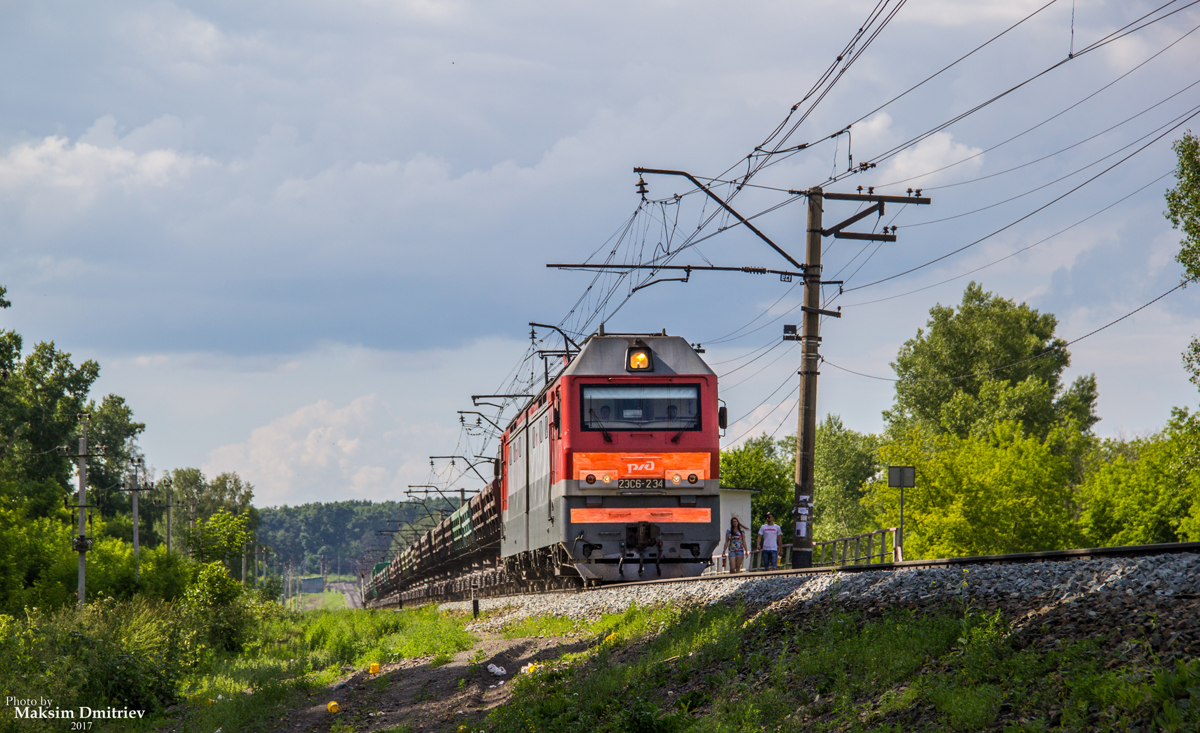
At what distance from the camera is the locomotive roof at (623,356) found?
1889 centimetres

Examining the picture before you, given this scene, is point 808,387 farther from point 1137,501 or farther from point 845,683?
point 1137,501

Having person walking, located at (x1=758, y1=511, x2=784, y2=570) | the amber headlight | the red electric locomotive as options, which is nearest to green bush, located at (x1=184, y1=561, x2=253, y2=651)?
the red electric locomotive

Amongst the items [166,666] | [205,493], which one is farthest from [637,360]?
[205,493]

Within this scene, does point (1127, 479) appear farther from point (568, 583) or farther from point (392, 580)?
point (392, 580)

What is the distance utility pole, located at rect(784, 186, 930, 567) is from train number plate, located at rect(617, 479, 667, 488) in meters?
2.61

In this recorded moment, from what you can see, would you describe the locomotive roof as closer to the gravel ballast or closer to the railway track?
the railway track

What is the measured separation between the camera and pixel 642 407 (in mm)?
18781

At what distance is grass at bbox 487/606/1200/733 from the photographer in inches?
254

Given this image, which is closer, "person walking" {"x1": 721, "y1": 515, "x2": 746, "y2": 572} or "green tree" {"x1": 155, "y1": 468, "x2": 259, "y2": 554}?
"person walking" {"x1": 721, "y1": 515, "x2": 746, "y2": 572}

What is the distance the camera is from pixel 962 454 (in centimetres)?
5309

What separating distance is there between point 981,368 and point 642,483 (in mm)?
49062

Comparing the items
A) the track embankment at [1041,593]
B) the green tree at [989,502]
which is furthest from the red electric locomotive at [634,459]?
the green tree at [989,502]

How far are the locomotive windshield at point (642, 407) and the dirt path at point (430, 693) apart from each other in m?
4.20

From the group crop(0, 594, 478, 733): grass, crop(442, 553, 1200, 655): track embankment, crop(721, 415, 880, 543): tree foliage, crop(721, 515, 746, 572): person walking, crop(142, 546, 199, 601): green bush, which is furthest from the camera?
crop(721, 415, 880, 543): tree foliage
